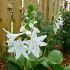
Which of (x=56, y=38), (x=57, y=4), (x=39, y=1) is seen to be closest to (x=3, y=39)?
(x=56, y=38)

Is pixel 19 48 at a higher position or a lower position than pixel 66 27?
higher

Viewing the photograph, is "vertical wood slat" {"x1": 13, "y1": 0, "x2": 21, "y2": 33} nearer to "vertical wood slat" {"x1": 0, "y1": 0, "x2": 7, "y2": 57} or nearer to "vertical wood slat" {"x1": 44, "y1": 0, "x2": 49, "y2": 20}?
"vertical wood slat" {"x1": 0, "y1": 0, "x2": 7, "y2": 57}

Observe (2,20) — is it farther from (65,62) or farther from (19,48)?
(19,48)

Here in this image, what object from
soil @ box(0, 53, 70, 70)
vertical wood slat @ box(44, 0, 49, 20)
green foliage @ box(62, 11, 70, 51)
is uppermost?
vertical wood slat @ box(44, 0, 49, 20)

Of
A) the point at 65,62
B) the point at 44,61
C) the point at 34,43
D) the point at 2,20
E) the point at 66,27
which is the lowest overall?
the point at 65,62

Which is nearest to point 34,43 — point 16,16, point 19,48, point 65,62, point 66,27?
point 19,48

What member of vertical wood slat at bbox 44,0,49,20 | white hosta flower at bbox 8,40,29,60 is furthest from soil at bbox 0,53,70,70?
white hosta flower at bbox 8,40,29,60

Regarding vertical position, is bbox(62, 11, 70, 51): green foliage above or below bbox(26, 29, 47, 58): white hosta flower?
below

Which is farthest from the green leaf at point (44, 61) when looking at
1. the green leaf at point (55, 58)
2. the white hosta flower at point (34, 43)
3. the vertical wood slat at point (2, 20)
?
the vertical wood slat at point (2, 20)

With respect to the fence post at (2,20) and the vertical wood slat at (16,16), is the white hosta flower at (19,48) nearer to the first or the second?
the fence post at (2,20)

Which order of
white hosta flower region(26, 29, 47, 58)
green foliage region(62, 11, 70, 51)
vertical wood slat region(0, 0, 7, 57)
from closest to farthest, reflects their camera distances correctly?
1. white hosta flower region(26, 29, 47, 58)
2. vertical wood slat region(0, 0, 7, 57)
3. green foliage region(62, 11, 70, 51)

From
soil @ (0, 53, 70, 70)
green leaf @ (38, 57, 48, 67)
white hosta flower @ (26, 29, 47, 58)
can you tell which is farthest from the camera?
soil @ (0, 53, 70, 70)

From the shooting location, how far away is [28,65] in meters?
2.68

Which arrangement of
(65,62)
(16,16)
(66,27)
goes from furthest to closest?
(66,27) → (65,62) → (16,16)
